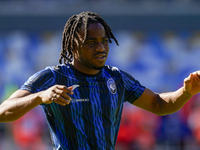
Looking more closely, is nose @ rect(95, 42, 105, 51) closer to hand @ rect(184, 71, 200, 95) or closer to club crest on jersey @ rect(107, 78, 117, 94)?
club crest on jersey @ rect(107, 78, 117, 94)

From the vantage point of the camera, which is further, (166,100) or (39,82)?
(166,100)

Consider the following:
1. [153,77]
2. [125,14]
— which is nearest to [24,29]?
[125,14]

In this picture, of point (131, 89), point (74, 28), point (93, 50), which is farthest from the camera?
point (131, 89)

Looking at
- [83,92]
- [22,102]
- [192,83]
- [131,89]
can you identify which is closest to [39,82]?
[22,102]

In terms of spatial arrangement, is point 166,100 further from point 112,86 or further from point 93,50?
point 93,50

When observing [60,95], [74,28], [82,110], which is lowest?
[82,110]

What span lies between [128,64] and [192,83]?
6.55 metres

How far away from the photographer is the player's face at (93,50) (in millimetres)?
3362

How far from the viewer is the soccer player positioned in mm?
3254

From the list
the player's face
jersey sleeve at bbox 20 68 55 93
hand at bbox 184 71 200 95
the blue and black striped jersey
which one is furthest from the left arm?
jersey sleeve at bbox 20 68 55 93

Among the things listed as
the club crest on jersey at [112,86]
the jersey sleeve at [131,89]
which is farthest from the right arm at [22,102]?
the jersey sleeve at [131,89]

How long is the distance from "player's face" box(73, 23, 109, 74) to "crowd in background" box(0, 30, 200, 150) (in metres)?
6.16

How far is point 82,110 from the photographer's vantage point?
3.31 m

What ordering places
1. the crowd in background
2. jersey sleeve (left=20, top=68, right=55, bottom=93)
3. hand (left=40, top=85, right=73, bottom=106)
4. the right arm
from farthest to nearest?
the crowd in background → jersey sleeve (left=20, top=68, right=55, bottom=93) → the right arm → hand (left=40, top=85, right=73, bottom=106)
